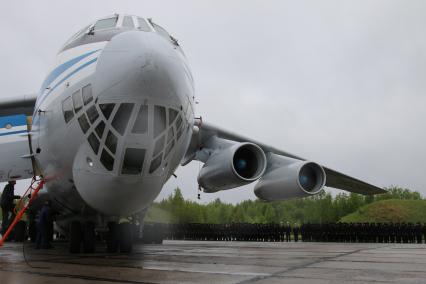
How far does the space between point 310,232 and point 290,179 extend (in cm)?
1207

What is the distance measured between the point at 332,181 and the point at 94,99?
9992 mm

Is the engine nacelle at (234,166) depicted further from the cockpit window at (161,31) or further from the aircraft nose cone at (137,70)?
the aircraft nose cone at (137,70)

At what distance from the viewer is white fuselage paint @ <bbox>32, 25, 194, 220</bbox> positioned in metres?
5.69

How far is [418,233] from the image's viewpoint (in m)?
19.9

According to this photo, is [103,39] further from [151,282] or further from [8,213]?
[8,213]

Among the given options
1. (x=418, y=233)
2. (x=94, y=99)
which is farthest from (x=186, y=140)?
(x=418, y=233)

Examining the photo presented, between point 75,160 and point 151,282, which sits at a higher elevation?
point 75,160

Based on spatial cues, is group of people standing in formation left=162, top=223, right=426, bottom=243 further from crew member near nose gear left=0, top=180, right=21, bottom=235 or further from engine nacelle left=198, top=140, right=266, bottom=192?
engine nacelle left=198, top=140, right=266, bottom=192

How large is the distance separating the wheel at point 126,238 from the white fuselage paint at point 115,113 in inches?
34.6

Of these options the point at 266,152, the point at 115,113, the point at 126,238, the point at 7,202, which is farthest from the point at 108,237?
the point at 7,202

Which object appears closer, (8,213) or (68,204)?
(68,204)

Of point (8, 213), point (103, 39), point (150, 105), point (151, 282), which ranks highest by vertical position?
point (103, 39)

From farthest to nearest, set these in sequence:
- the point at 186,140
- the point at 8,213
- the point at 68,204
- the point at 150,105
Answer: the point at 8,213 < the point at 68,204 < the point at 186,140 < the point at 150,105

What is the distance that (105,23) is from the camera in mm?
7082
